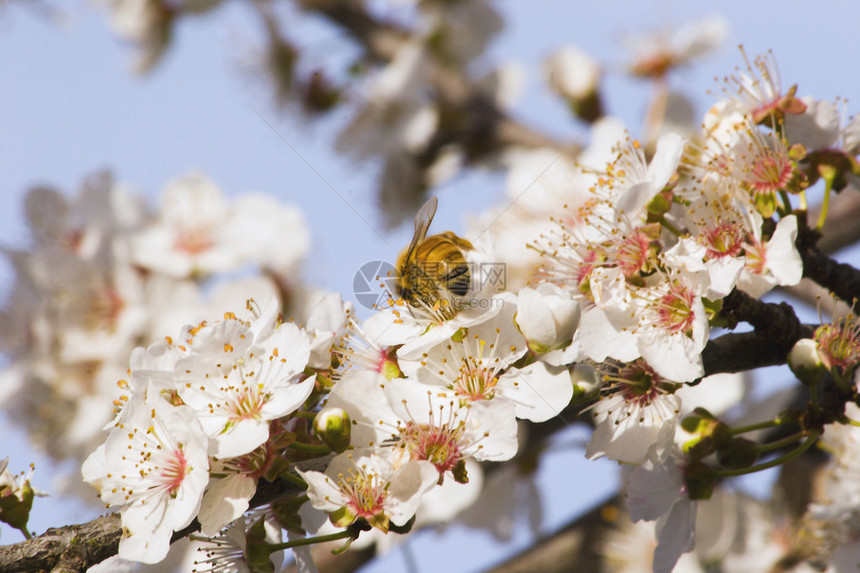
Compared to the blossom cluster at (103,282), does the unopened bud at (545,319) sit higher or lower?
higher

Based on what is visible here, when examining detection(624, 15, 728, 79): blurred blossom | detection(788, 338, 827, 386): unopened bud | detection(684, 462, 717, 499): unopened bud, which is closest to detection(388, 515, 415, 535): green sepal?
detection(684, 462, 717, 499): unopened bud

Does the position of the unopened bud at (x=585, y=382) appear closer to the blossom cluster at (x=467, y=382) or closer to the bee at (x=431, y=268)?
the blossom cluster at (x=467, y=382)

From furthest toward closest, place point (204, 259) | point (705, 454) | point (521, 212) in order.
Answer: point (204, 259)
point (521, 212)
point (705, 454)

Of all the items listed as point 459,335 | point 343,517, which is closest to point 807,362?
point 459,335

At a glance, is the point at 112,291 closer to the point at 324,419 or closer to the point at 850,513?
the point at 324,419

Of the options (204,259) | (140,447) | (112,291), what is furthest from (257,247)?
(140,447)

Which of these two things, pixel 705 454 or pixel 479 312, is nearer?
pixel 479 312

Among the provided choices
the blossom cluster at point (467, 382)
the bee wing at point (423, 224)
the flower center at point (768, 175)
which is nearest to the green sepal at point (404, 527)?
the blossom cluster at point (467, 382)
